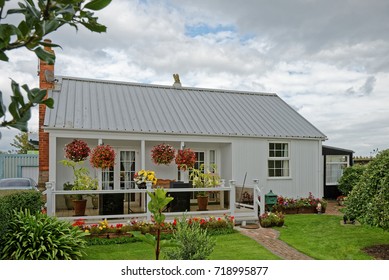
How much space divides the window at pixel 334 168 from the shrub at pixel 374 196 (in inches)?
A: 339

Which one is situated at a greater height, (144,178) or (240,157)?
(240,157)

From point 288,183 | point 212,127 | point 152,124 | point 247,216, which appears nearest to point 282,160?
point 288,183

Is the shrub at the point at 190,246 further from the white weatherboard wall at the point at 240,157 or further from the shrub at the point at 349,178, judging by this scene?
the shrub at the point at 349,178

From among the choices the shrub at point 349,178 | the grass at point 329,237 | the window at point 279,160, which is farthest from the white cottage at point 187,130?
the grass at point 329,237

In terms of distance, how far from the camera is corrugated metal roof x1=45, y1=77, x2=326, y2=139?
10.8 meters

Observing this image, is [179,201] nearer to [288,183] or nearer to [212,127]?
[212,127]

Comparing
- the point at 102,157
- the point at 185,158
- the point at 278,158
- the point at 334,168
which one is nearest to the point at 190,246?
the point at 102,157

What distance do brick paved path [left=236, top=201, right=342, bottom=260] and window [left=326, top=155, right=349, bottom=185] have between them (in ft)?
25.8

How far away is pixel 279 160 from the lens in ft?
41.9

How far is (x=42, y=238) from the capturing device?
5.59 m

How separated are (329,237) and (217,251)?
2.80 m

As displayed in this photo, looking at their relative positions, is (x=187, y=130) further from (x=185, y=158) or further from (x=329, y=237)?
(x=329, y=237)

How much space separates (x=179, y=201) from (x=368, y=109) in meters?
5.19

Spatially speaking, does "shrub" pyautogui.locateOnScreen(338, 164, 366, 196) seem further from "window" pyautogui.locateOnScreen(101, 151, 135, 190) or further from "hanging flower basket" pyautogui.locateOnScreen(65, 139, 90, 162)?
"hanging flower basket" pyautogui.locateOnScreen(65, 139, 90, 162)
